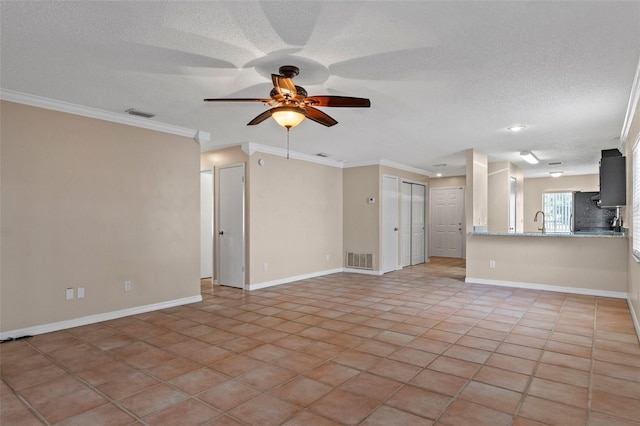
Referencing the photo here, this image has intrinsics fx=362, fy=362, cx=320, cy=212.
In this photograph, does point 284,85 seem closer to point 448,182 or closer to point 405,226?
point 405,226

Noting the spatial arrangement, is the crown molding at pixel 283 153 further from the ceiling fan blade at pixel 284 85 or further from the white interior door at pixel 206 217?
the ceiling fan blade at pixel 284 85

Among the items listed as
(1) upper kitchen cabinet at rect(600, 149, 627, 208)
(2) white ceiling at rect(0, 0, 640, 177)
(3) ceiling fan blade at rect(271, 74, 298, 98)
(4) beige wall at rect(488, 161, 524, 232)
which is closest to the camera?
(2) white ceiling at rect(0, 0, 640, 177)

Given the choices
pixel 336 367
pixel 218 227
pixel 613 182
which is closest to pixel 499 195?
pixel 613 182

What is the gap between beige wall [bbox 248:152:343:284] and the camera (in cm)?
602

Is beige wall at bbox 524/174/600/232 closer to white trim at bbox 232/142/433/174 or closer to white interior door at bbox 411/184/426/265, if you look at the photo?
white interior door at bbox 411/184/426/265

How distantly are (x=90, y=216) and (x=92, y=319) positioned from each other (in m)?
1.15

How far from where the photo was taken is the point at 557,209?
1062cm

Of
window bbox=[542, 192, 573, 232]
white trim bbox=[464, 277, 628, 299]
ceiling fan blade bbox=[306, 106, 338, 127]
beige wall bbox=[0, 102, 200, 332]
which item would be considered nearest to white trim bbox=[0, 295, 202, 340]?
beige wall bbox=[0, 102, 200, 332]

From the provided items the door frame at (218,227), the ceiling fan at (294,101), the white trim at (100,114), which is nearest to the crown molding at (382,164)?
the door frame at (218,227)

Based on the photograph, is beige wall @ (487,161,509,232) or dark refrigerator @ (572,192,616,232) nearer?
dark refrigerator @ (572,192,616,232)

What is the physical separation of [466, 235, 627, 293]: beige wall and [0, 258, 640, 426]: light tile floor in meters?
0.78

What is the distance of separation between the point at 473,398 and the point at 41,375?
3.11 meters

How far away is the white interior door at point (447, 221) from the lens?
33.0 ft

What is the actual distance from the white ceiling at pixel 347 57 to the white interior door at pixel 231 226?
1539mm
